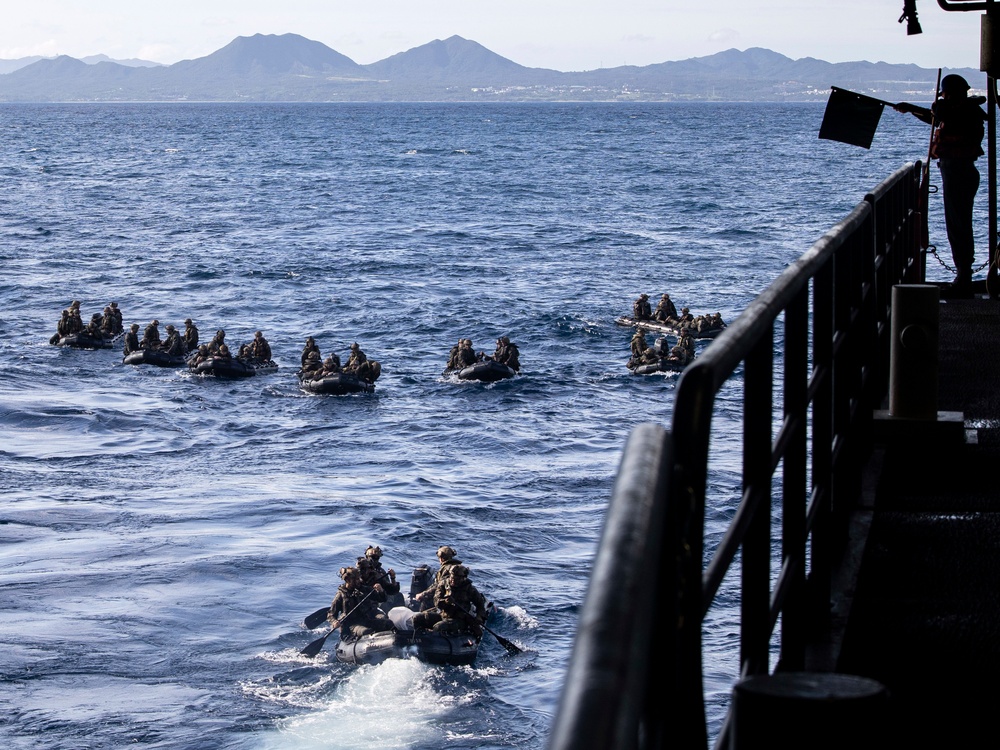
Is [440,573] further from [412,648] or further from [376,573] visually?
[412,648]

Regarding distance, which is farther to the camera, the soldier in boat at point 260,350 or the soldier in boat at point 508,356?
the soldier in boat at point 260,350

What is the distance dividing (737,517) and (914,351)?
4.35 meters

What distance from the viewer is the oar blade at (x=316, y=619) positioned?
729 inches

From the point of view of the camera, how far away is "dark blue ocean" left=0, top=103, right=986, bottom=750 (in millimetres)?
16844

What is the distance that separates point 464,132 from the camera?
18938 cm

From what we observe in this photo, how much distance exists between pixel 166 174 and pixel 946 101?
338 ft

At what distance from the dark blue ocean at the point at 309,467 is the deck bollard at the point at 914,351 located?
5339 mm

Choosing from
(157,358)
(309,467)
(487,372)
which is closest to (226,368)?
(157,358)

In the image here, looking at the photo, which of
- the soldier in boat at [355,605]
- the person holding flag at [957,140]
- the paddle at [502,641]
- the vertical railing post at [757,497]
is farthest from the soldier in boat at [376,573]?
the vertical railing post at [757,497]

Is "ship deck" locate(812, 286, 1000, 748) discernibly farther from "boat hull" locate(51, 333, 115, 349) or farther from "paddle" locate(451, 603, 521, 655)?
"boat hull" locate(51, 333, 115, 349)

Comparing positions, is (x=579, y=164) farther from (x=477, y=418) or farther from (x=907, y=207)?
(x=907, y=207)

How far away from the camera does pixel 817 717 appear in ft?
6.01

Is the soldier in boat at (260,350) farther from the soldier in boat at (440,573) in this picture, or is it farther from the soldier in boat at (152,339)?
the soldier in boat at (440,573)

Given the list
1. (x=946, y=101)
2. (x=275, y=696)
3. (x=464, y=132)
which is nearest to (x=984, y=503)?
(x=946, y=101)
